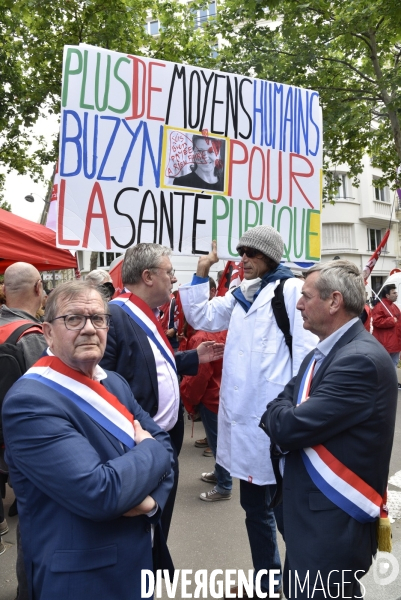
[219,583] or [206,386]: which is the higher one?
[206,386]

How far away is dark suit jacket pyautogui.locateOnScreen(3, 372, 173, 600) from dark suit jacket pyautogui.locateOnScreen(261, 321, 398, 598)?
0.63 m

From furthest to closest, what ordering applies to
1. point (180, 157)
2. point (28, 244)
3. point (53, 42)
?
point (53, 42) < point (28, 244) < point (180, 157)

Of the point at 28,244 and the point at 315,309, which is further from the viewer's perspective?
the point at 28,244

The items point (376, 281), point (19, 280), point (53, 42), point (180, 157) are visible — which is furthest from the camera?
point (376, 281)

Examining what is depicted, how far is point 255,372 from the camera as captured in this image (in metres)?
2.62

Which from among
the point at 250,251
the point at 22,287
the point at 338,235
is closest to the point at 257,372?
the point at 250,251

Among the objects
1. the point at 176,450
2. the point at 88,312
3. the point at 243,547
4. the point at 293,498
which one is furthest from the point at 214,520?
the point at 88,312

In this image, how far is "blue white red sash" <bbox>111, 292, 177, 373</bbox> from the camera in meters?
2.46

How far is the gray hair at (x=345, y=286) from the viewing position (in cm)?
203

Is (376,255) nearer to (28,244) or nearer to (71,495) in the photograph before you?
(28,244)

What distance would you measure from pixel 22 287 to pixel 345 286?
1.83 m

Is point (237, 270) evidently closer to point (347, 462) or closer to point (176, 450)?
point (176, 450)

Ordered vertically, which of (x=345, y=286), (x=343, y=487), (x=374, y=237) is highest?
(x=374, y=237)

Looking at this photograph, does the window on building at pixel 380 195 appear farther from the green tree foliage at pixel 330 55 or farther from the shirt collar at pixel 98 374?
the shirt collar at pixel 98 374
